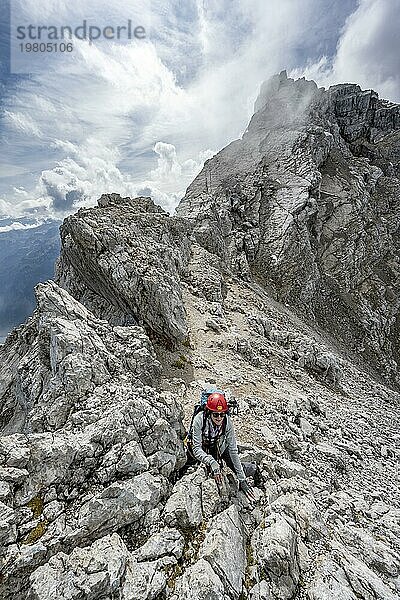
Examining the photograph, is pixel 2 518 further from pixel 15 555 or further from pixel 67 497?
pixel 67 497

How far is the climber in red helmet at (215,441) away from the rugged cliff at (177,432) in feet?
1.47

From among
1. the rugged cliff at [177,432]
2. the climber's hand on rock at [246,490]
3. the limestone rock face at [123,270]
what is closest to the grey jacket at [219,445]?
the climber's hand on rock at [246,490]

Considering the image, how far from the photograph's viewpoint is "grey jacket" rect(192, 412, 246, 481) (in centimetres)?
951

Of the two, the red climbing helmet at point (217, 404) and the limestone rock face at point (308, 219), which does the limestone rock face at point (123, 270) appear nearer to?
the red climbing helmet at point (217, 404)

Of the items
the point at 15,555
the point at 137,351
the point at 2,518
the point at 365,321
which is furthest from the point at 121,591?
the point at 365,321

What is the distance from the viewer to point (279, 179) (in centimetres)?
5300

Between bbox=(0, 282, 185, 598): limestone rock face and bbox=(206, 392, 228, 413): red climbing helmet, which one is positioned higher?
bbox=(206, 392, 228, 413): red climbing helmet

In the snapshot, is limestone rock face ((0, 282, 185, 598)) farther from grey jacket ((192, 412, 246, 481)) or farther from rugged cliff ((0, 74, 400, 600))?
grey jacket ((192, 412, 246, 481))

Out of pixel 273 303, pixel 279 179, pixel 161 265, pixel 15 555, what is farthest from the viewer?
pixel 279 179

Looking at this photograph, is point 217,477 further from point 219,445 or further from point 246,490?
point 246,490

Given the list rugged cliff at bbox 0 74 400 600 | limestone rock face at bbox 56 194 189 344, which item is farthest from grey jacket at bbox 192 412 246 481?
limestone rock face at bbox 56 194 189 344

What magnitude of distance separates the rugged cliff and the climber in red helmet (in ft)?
1.47

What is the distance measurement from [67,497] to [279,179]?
53293mm

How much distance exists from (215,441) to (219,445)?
0.16 meters
